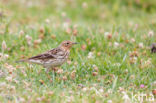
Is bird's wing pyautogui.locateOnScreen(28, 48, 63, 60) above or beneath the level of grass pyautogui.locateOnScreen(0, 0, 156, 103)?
above

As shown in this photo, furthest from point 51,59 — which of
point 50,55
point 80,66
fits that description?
point 80,66

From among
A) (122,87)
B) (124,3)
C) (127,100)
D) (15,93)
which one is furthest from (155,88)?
(124,3)

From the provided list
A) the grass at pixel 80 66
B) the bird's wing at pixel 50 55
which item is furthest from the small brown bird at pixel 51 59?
the grass at pixel 80 66

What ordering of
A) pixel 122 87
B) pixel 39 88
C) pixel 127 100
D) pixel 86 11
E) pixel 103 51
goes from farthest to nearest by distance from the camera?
pixel 86 11
pixel 103 51
pixel 122 87
pixel 39 88
pixel 127 100

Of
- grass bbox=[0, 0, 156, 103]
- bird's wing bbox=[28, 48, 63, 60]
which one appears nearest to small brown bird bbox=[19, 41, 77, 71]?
bird's wing bbox=[28, 48, 63, 60]

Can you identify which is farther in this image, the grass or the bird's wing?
the bird's wing

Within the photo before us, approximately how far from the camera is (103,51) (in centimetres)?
844

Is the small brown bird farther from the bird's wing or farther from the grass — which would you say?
the grass

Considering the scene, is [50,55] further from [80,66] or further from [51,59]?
[80,66]

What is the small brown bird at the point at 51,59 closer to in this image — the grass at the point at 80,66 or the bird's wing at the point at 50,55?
the bird's wing at the point at 50,55

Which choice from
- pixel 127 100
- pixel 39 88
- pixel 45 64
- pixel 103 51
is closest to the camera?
pixel 127 100

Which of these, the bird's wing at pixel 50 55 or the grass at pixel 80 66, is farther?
the bird's wing at pixel 50 55

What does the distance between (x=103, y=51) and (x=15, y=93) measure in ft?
10.8

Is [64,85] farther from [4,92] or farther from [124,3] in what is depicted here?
[124,3]
